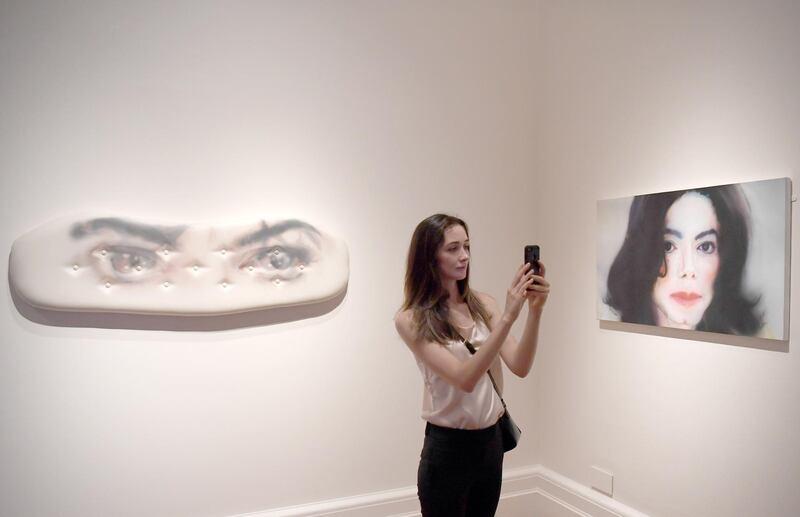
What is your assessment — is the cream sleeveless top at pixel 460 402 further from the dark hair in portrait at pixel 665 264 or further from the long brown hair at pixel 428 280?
the dark hair in portrait at pixel 665 264

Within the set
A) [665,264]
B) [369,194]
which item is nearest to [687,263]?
[665,264]

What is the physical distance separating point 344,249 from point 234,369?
0.76 m

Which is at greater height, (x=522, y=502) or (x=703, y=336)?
(x=703, y=336)

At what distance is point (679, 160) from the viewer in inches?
98.7

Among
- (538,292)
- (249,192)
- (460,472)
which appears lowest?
(460,472)

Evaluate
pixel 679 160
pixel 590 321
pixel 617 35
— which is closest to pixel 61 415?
pixel 590 321

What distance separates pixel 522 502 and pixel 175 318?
2.15 m

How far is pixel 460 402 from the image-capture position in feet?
6.36

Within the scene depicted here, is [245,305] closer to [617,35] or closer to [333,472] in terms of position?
[333,472]

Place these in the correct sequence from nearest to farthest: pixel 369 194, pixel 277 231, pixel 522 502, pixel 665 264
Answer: pixel 665 264 < pixel 277 231 < pixel 369 194 < pixel 522 502

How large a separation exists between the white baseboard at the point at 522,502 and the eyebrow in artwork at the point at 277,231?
1288 mm

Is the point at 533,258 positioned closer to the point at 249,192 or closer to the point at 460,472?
the point at 460,472

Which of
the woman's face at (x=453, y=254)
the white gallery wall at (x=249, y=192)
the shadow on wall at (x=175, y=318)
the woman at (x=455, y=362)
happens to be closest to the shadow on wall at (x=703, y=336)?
the white gallery wall at (x=249, y=192)

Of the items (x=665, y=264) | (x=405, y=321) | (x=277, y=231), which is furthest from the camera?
(x=277, y=231)
